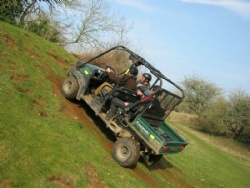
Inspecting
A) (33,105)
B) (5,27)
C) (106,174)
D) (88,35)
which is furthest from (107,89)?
(88,35)

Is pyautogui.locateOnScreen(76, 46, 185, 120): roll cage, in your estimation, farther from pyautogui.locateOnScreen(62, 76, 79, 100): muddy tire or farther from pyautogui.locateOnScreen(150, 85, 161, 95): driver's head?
pyautogui.locateOnScreen(62, 76, 79, 100): muddy tire

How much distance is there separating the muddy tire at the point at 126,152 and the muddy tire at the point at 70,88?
234 centimetres

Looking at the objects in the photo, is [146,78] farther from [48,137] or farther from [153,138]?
[48,137]

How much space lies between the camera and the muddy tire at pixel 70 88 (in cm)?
963

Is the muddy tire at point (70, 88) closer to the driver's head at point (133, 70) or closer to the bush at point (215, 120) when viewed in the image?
the driver's head at point (133, 70)

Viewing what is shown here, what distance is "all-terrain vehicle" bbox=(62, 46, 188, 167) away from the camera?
797cm

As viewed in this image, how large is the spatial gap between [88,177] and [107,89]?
10.2 ft

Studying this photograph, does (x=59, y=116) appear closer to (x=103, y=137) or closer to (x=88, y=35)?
(x=103, y=137)

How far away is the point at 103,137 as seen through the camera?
9406mm

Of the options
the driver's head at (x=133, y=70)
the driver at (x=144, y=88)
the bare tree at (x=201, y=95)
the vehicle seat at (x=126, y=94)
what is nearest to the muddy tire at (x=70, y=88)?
the vehicle seat at (x=126, y=94)

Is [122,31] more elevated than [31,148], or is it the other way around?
[122,31]

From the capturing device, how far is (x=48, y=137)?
7.07m

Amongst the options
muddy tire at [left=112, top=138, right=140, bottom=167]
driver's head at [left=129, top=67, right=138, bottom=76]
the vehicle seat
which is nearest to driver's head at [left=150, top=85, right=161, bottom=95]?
the vehicle seat

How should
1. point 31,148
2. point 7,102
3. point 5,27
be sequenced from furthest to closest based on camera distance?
point 5,27, point 7,102, point 31,148
